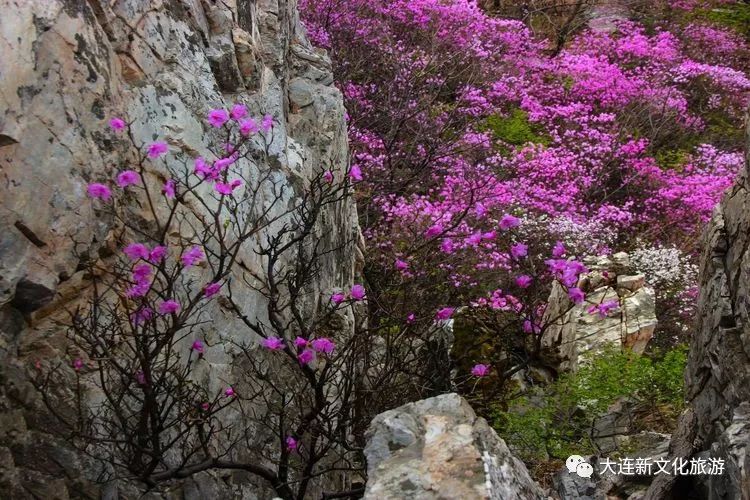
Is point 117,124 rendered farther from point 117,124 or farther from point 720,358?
point 720,358

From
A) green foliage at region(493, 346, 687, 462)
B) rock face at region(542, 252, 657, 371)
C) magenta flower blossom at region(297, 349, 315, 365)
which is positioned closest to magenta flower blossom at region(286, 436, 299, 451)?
magenta flower blossom at region(297, 349, 315, 365)

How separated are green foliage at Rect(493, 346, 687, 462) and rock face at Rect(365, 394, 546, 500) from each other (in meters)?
2.86

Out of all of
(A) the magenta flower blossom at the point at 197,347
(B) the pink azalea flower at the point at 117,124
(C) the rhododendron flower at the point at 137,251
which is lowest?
(A) the magenta flower blossom at the point at 197,347

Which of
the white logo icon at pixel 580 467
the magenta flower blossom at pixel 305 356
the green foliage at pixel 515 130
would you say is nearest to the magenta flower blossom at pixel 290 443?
the magenta flower blossom at pixel 305 356

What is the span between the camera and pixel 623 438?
6.15 m

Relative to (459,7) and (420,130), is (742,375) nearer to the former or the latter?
(420,130)

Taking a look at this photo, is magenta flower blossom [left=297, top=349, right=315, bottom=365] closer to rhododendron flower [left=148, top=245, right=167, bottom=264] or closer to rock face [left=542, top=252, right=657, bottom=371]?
rhododendron flower [left=148, top=245, right=167, bottom=264]

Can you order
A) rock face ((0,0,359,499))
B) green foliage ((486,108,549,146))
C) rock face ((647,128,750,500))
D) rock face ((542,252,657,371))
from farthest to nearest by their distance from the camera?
green foliage ((486,108,549,146))
rock face ((542,252,657,371))
rock face ((0,0,359,499))
rock face ((647,128,750,500))

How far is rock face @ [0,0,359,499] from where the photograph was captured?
3691mm

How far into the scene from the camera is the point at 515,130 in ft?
39.1

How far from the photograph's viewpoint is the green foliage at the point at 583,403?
605 cm

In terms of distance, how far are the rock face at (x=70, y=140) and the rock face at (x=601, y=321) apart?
294cm

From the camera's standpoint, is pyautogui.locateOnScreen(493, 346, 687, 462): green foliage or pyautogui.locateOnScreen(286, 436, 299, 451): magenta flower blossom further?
pyautogui.locateOnScreen(493, 346, 687, 462): green foliage

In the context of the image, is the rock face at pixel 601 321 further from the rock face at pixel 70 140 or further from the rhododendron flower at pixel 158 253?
the rhododendron flower at pixel 158 253
